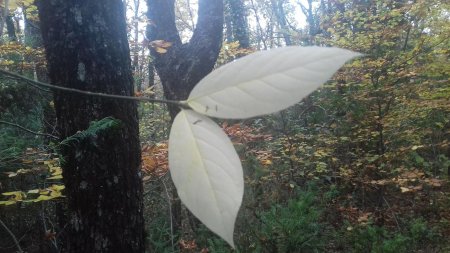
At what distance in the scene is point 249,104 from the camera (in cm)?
20

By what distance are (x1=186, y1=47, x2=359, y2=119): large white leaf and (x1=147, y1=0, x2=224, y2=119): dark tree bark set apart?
10.8ft

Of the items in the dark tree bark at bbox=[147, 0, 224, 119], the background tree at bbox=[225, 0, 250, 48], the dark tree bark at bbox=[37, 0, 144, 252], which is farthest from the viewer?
the background tree at bbox=[225, 0, 250, 48]

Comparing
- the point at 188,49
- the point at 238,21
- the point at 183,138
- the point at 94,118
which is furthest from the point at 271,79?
the point at 238,21

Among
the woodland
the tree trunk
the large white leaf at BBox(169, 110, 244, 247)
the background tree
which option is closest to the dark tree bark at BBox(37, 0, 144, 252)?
the woodland

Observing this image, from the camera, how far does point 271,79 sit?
0.65 feet

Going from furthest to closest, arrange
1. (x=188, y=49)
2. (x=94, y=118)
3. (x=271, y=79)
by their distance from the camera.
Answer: (x=188, y=49), (x=94, y=118), (x=271, y=79)

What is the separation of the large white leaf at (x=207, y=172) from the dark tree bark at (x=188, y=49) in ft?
10.7

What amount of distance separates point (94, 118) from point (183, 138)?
143cm

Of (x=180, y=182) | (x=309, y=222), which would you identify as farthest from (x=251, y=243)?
(x=180, y=182)

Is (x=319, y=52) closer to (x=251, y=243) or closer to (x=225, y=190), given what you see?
(x=225, y=190)

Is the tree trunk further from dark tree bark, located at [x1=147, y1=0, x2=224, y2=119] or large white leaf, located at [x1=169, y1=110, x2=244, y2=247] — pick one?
large white leaf, located at [x1=169, y1=110, x2=244, y2=247]

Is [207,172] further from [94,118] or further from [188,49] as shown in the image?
[188,49]

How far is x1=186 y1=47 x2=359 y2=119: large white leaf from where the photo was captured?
19 cm

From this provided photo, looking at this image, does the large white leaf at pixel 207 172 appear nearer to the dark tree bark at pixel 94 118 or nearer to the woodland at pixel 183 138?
the woodland at pixel 183 138
